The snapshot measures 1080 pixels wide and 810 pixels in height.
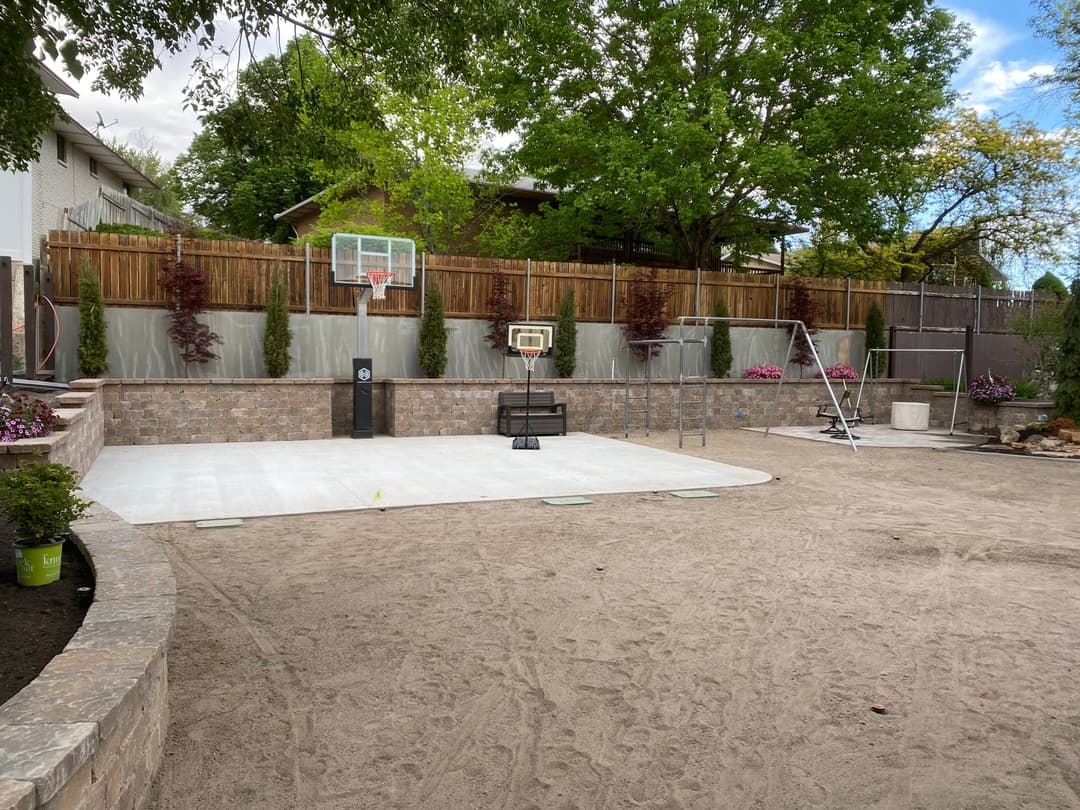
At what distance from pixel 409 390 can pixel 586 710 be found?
31.4ft

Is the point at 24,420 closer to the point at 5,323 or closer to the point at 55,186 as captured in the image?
the point at 5,323

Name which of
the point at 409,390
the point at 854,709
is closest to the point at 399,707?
the point at 854,709

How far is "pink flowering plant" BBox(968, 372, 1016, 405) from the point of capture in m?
14.1

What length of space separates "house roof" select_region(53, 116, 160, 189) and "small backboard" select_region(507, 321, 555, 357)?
408 inches

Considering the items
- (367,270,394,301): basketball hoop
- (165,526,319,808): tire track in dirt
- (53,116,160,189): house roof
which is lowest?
(165,526,319,808): tire track in dirt

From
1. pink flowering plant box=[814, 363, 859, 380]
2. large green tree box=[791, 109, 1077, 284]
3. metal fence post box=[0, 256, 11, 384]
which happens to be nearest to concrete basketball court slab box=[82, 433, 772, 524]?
metal fence post box=[0, 256, 11, 384]

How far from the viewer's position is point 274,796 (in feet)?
7.72

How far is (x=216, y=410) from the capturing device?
11039 mm

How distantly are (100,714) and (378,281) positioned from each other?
10.7 meters

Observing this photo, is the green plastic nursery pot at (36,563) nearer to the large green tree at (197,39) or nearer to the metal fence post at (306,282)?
the large green tree at (197,39)

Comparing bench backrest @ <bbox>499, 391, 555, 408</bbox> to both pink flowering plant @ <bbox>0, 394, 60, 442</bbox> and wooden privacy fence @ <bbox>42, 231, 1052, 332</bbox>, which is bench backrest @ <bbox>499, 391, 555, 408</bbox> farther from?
pink flowering plant @ <bbox>0, 394, 60, 442</bbox>

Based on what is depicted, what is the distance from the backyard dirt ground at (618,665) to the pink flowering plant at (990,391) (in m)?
8.82

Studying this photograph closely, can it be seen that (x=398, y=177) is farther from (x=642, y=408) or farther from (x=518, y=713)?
(x=518, y=713)

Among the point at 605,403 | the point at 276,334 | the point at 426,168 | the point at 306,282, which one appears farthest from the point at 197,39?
the point at 426,168
